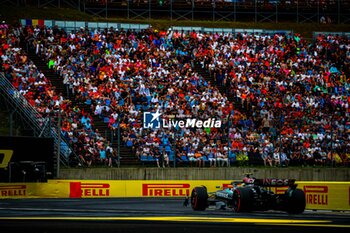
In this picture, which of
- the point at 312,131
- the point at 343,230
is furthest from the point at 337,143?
the point at 343,230

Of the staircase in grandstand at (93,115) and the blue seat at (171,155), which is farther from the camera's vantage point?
the blue seat at (171,155)

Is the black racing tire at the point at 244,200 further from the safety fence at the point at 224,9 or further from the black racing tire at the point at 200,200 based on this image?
the safety fence at the point at 224,9

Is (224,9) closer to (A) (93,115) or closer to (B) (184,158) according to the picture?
(A) (93,115)

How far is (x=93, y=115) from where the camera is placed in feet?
108

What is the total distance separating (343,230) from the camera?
1338 centimetres

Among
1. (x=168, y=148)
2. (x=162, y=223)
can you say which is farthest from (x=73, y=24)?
(x=162, y=223)

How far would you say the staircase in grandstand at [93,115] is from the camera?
2975 cm

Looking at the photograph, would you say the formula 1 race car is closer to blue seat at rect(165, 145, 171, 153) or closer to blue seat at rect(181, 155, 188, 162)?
blue seat at rect(165, 145, 171, 153)

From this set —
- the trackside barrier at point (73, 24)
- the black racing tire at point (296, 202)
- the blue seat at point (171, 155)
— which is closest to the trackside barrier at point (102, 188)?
the blue seat at point (171, 155)

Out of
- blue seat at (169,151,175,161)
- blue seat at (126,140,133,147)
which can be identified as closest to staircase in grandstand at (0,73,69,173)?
blue seat at (126,140,133,147)

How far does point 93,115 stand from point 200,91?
6688 mm

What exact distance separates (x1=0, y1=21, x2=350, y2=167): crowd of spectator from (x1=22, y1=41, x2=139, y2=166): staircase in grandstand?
243 mm

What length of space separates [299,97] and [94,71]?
418 inches

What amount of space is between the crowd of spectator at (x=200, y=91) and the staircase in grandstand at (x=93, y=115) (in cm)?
24
